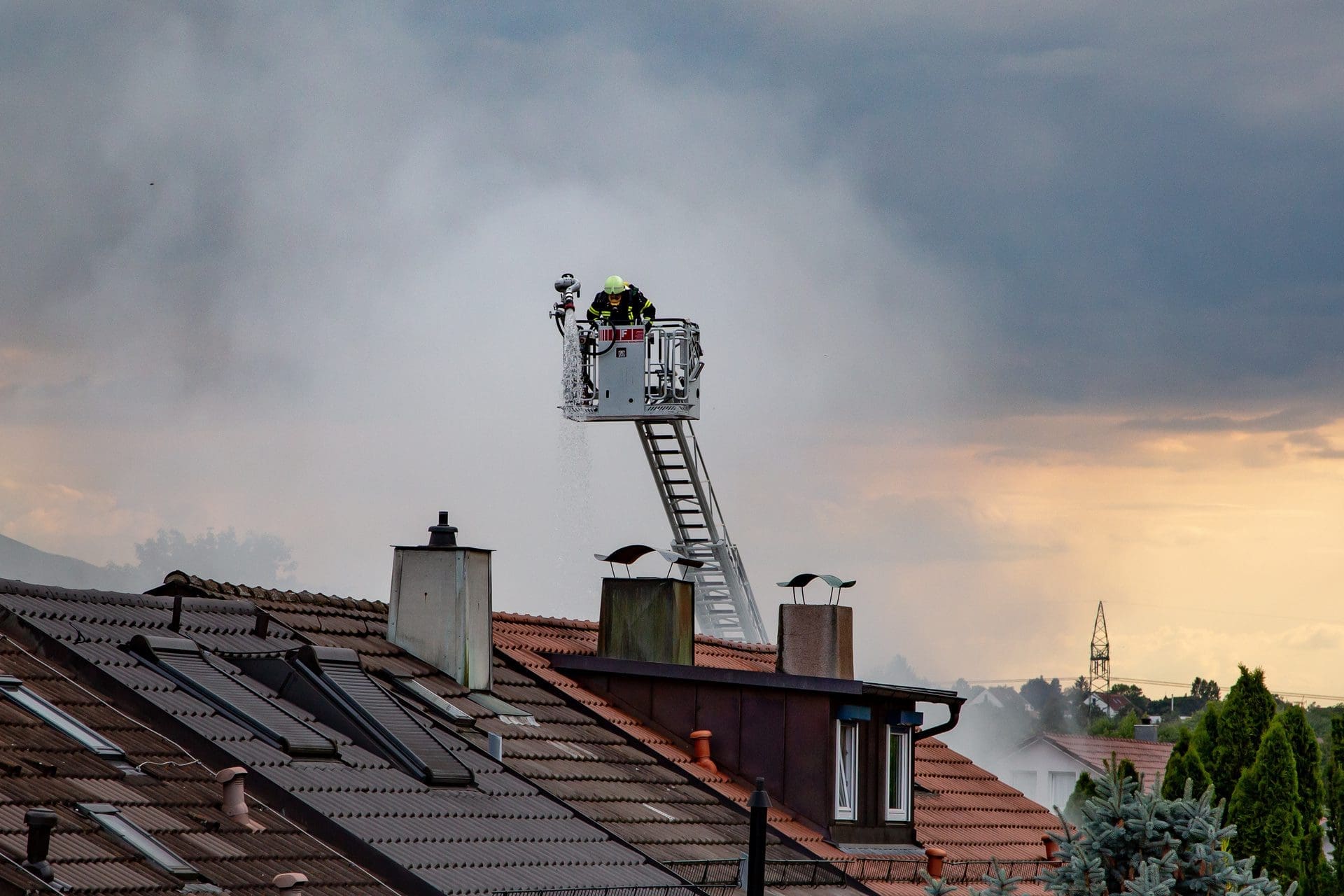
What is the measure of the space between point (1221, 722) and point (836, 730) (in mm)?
11847

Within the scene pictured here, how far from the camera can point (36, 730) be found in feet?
44.2

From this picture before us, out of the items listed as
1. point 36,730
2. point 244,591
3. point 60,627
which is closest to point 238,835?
point 36,730

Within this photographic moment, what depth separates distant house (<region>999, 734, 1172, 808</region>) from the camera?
56.9 meters

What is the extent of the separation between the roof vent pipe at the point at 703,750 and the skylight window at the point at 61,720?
883 cm

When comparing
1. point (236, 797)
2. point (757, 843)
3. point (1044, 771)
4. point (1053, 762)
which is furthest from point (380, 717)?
point (1044, 771)

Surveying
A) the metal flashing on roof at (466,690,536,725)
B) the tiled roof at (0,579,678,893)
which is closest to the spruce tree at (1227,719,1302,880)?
the metal flashing on roof at (466,690,536,725)

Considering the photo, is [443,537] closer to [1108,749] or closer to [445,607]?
[445,607]

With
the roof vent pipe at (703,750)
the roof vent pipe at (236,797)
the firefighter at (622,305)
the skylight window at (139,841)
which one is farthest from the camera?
the firefighter at (622,305)

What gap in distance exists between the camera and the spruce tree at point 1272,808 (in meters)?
28.8

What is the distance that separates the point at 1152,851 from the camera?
45.8 ft

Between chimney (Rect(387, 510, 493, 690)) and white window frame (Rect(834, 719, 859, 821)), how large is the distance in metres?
4.23

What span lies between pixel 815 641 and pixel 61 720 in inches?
442

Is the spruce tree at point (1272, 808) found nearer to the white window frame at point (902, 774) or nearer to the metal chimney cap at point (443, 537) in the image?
the white window frame at point (902, 774)

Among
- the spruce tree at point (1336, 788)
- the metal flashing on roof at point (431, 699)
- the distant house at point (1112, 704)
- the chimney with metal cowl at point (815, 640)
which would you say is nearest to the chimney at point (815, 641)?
the chimney with metal cowl at point (815, 640)
